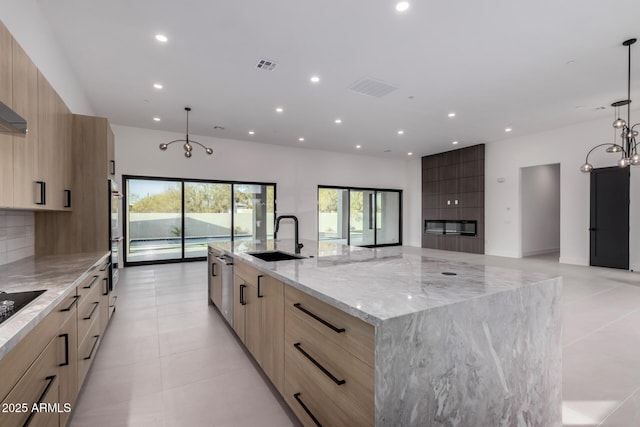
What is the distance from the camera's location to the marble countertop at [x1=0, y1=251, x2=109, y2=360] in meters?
1.09

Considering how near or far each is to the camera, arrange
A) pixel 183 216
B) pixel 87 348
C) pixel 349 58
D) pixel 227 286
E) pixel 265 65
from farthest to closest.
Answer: pixel 183 216 → pixel 265 65 → pixel 349 58 → pixel 227 286 → pixel 87 348

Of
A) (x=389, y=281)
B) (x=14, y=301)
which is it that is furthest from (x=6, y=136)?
(x=389, y=281)

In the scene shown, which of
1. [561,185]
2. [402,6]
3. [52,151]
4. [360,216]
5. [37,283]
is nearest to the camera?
[37,283]

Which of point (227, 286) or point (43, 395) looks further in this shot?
point (227, 286)

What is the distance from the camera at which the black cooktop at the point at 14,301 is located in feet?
4.10

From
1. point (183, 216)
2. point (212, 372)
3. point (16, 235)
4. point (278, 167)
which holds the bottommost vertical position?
point (212, 372)

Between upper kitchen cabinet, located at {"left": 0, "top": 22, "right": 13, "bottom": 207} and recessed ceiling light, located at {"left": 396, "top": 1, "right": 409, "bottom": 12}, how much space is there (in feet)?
9.95

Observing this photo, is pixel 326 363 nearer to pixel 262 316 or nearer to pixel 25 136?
pixel 262 316

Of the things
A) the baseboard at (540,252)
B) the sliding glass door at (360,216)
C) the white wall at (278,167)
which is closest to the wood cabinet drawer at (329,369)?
the white wall at (278,167)

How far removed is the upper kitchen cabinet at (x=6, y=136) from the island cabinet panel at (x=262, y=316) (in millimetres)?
1569

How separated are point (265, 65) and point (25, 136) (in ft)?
9.57

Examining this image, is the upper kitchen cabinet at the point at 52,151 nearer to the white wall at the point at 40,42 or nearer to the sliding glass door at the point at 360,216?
the white wall at the point at 40,42

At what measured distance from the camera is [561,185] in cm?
738

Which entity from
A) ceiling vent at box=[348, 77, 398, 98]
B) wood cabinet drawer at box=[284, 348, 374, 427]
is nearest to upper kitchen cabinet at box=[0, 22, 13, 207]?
wood cabinet drawer at box=[284, 348, 374, 427]
